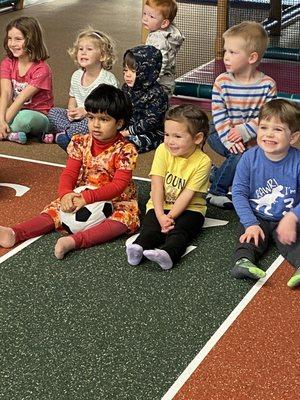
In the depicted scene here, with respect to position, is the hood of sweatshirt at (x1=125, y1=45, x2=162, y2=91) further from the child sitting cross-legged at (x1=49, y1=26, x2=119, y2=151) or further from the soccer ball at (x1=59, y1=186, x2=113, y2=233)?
the soccer ball at (x1=59, y1=186, x2=113, y2=233)

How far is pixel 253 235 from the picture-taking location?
12.4ft

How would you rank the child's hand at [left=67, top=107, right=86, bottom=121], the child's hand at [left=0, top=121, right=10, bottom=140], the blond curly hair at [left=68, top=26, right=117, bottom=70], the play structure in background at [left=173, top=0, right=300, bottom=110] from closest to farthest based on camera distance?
the blond curly hair at [left=68, top=26, right=117, bottom=70]
the child's hand at [left=67, top=107, right=86, bottom=121]
the child's hand at [left=0, top=121, right=10, bottom=140]
the play structure in background at [left=173, top=0, right=300, bottom=110]

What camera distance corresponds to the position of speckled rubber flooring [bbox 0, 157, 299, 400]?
2.88 meters

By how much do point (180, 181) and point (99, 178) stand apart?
0.40m

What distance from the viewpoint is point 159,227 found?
153 inches

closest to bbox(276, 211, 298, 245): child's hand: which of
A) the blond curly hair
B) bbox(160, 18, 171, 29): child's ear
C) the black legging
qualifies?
the black legging

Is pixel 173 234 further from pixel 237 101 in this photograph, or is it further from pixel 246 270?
pixel 237 101

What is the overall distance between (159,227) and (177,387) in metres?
1.14

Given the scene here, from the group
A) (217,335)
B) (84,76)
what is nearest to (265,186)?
(217,335)

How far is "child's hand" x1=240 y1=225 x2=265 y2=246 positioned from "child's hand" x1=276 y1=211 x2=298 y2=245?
0.26 meters

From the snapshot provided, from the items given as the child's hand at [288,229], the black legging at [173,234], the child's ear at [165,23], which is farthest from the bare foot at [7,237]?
the child's ear at [165,23]

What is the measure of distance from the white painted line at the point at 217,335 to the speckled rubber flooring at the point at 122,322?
2 cm

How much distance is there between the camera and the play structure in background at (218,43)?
20.6 ft

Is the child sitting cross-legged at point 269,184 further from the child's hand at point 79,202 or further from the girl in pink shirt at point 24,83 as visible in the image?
the girl in pink shirt at point 24,83
